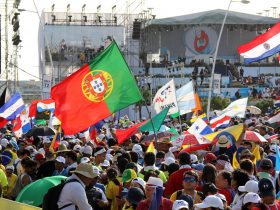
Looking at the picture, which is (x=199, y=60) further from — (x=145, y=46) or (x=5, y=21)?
(x=5, y=21)

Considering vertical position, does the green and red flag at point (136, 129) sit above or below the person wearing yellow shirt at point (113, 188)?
below

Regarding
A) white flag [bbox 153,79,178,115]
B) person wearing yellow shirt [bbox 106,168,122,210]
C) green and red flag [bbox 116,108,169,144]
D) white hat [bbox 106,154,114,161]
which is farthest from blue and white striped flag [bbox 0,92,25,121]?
person wearing yellow shirt [bbox 106,168,122,210]

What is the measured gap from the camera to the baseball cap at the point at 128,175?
37.9 feet

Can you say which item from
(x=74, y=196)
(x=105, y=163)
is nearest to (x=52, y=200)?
(x=74, y=196)

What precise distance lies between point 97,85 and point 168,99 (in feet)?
32.2

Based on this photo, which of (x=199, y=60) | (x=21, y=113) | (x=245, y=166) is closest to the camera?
(x=245, y=166)

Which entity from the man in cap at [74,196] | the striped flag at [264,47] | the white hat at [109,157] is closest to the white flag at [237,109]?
the striped flag at [264,47]

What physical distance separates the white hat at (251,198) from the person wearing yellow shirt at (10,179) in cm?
467

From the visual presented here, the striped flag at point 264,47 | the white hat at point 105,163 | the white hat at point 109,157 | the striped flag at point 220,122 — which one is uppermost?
the striped flag at point 264,47

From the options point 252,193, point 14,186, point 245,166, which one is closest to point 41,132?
point 14,186

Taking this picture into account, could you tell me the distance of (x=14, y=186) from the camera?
1284 cm

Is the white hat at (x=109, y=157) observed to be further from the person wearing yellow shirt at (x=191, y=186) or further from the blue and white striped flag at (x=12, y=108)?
the blue and white striped flag at (x=12, y=108)

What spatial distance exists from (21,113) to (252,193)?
18.5 metres

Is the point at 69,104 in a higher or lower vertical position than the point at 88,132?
higher
